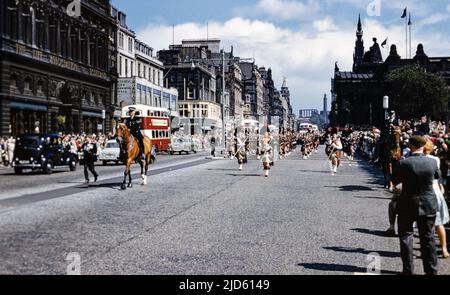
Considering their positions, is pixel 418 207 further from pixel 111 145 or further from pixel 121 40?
pixel 121 40

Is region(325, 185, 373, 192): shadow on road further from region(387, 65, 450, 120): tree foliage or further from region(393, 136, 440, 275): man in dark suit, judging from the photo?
region(387, 65, 450, 120): tree foliage

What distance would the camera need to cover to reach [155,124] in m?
51.7

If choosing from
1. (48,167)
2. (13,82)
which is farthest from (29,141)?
(13,82)

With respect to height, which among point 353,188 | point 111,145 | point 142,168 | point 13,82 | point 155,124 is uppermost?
point 13,82

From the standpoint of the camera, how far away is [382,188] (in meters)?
19.8

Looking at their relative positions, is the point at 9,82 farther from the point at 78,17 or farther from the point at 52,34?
the point at 78,17

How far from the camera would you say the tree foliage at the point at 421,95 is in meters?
86.6

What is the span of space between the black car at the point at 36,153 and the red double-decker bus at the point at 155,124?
1790cm

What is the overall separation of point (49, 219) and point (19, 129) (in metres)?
34.1

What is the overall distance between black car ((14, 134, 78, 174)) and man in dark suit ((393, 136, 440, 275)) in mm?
23599

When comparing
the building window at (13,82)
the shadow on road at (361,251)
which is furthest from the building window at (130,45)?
the shadow on road at (361,251)

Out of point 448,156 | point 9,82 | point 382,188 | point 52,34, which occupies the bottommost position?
point 382,188

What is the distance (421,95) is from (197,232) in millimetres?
84028
